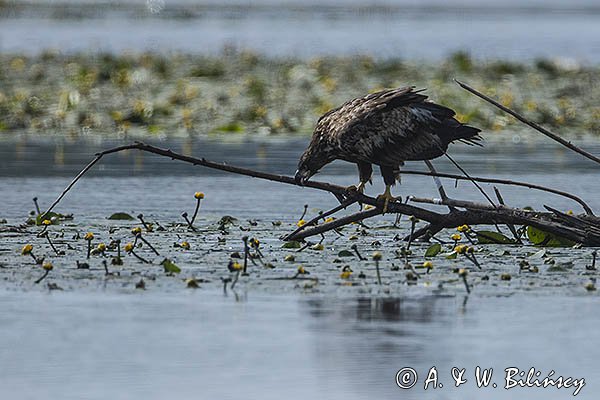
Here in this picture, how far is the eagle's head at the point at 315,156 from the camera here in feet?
28.8

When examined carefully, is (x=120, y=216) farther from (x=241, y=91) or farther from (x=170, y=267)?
(x=241, y=91)

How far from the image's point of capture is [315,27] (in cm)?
4091

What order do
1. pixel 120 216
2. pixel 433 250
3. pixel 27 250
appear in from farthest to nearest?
pixel 120 216 → pixel 433 250 → pixel 27 250

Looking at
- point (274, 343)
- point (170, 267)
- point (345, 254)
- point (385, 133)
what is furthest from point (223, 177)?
point (274, 343)

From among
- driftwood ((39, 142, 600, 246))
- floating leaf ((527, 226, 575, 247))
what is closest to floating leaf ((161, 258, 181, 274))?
driftwood ((39, 142, 600, 246))

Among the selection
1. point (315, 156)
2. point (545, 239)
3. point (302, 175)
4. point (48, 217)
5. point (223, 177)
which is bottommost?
point (48, 217)

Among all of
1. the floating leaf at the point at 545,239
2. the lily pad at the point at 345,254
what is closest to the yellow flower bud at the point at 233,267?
the lily pad at the point at 345,254

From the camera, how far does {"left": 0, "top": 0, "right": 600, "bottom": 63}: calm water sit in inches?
1172

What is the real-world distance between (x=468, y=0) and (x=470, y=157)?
2161 inches

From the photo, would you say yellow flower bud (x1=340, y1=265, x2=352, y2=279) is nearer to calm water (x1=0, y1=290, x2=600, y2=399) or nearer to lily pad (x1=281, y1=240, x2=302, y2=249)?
calm water (x1=0, y1=290, x2=600, y2=399)

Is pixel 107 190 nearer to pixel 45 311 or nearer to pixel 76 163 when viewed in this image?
pixel 76 163

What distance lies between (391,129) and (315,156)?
50 centimetres

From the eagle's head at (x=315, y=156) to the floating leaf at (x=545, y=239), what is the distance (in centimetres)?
130

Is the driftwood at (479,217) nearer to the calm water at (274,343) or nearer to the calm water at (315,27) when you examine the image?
the calm water at (274,343)
